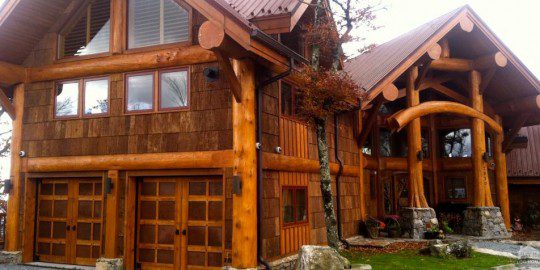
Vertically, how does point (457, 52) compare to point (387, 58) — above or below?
above

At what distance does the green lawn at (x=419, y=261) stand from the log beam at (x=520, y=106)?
8.59 meters

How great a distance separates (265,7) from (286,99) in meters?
2.50

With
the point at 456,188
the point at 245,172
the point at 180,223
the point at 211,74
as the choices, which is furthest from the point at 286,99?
the point at 456,188

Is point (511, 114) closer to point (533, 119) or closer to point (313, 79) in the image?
point (533, 119)

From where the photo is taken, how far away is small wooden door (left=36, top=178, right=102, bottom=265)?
1149 centimetres

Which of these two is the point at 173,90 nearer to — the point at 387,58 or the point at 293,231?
the point at 293,231

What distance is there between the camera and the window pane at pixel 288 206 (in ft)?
36.8

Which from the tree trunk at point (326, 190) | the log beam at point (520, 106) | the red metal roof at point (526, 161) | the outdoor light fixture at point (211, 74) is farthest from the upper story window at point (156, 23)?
the red metal roof at point (526, 161)

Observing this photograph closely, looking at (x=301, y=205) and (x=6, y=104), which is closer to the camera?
(x=301, y=205)

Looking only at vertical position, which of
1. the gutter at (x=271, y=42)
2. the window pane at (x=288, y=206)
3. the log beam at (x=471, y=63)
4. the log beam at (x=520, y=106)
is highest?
the log beam at (x=471, y=63)

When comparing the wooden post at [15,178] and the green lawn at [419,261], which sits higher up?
the wooden post at [15,178]

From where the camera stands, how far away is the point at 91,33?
12.1 m

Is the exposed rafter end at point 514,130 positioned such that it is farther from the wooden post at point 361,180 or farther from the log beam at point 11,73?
the log beam at point 11,73

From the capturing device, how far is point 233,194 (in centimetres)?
968
